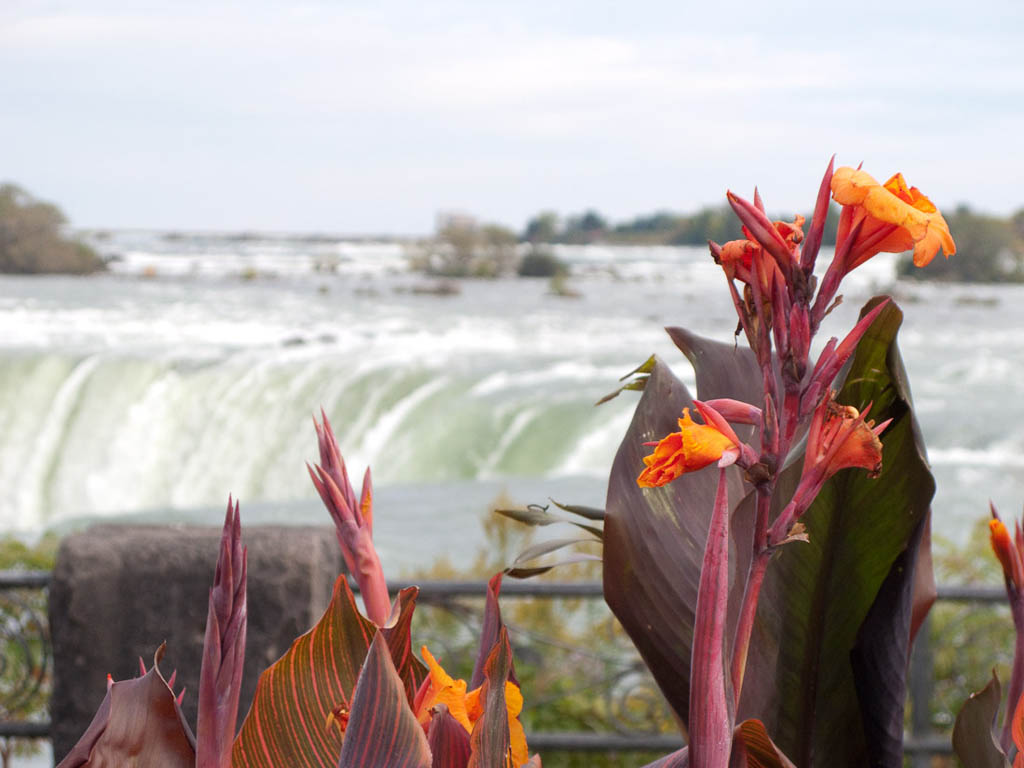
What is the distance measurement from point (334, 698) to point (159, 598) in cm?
167

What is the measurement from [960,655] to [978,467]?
5005 millimetres

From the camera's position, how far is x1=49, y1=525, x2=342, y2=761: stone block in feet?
6.76

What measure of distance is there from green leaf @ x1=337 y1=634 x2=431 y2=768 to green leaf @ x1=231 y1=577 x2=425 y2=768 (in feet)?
0.26

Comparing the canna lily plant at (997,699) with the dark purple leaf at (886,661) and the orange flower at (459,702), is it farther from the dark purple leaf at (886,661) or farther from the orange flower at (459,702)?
the orange flower at (459,702)

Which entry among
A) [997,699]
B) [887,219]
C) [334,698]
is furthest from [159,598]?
[887,219]

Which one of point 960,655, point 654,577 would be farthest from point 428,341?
point 654,577

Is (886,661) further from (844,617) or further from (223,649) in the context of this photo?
(223,649)

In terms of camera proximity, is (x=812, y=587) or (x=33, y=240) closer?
(x=812, y=587)

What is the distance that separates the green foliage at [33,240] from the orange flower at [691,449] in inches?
973

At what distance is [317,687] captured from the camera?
53 cm

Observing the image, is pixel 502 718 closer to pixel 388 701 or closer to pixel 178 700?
pixel 388 701

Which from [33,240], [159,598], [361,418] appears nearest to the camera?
[159,598]

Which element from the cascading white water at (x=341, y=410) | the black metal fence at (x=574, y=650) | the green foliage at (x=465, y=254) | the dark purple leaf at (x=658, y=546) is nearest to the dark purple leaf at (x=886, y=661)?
the dark purple leaf at (x=658, y=546)

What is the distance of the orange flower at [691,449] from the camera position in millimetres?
414
